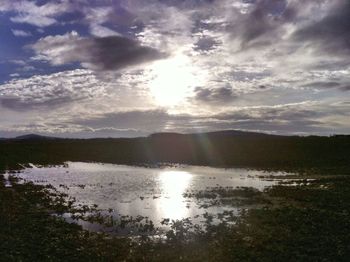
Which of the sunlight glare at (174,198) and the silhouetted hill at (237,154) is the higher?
the silhouetted hill at (237,154)

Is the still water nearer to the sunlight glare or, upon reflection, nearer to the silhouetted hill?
the sunlight glare

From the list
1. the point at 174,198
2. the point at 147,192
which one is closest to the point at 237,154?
the point at 147,192

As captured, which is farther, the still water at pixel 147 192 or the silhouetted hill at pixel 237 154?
the silhouetted hill at pixel 237 154

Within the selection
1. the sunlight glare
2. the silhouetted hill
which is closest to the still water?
the sunlight glare

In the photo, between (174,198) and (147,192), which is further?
(147,192)

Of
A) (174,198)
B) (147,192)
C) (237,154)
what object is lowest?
(174,198)

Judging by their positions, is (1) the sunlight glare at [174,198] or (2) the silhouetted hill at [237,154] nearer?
(1) the sunlight glare at [174,198]

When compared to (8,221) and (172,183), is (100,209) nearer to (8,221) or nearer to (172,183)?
(8,221)

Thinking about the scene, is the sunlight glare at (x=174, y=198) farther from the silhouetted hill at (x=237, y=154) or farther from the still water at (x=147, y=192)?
the silhouetted hill at (x=237, y=154)

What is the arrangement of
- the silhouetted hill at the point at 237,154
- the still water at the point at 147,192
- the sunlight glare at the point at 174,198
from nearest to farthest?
the sunlight glare at the point at 174,198 → the still water at the point at 147,192 → the silhouetted hill at the point at 237,154

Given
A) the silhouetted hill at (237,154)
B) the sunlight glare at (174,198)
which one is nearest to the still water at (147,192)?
the sunlight glare at (174,198)

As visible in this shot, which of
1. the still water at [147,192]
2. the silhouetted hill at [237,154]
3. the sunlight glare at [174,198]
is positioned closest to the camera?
the sunlight glare at [174,198]

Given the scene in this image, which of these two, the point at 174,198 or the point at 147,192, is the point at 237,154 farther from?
the point at 174,198

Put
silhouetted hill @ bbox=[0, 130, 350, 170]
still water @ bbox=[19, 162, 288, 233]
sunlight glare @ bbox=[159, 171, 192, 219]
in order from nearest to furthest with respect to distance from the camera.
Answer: sunlight glare @ bbox=[159, 171, 192, 219] < still water @ bbox=[19, 162, 288, 233] < silhouetted hill @ bbox=[0, 130, 350, 170]
